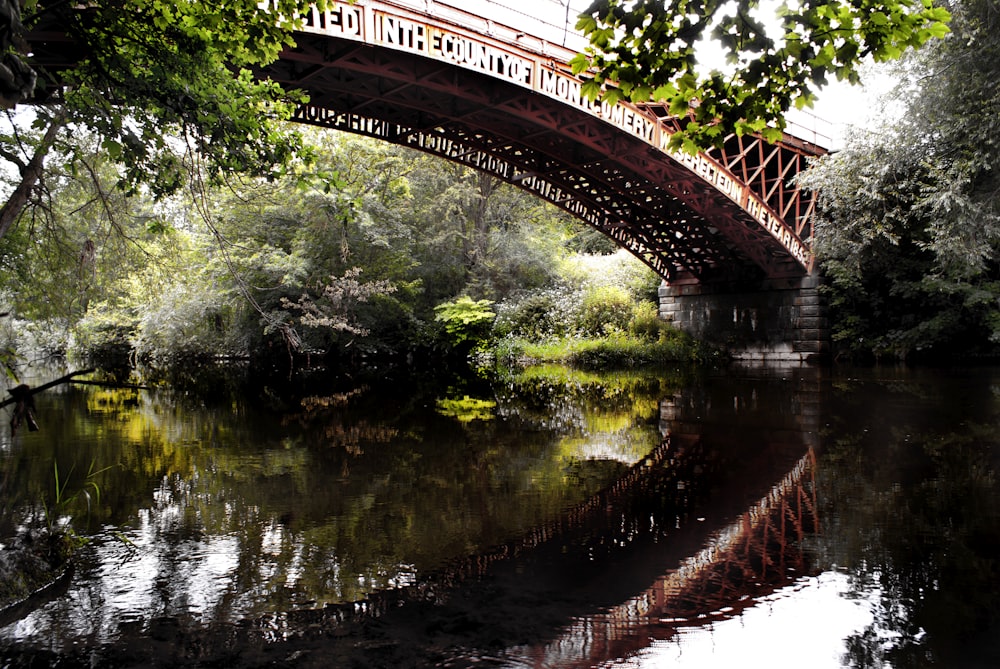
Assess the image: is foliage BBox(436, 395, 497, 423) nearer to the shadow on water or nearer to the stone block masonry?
the shadow on water

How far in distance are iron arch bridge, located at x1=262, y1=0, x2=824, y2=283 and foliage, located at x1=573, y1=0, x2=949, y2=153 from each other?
4301 millimetres

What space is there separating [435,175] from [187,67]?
71.8 ft

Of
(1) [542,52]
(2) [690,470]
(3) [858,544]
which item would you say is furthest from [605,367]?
(3) [858,544]

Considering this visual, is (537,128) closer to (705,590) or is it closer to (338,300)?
(338,300)

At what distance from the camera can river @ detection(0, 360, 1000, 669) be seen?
2.89 meters

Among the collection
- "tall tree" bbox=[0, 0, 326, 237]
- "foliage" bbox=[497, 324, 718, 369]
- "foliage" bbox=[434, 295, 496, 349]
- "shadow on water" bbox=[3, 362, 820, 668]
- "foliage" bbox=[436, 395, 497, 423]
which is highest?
"tall tree" bbox=[0, 0, 326, 237]

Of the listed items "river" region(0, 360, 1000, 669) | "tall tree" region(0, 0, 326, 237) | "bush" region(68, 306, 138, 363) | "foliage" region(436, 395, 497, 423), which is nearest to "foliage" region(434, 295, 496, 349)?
"foliage" region(436, 395, 497, 423)

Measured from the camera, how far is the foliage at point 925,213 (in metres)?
14.7

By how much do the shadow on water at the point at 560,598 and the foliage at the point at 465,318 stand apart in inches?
743

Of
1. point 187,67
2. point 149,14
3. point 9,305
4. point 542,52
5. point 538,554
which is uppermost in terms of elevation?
point 542,52

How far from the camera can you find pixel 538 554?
3910 mm

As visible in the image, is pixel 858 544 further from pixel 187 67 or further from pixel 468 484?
pixel 187 67

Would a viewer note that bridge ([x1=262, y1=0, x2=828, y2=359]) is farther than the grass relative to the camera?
No

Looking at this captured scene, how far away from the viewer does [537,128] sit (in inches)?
642
